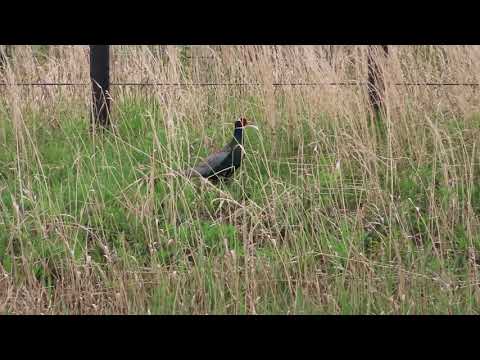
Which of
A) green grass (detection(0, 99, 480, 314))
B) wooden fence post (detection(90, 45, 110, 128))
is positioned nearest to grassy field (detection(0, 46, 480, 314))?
green grass (detection(0, 99, 480, 314))

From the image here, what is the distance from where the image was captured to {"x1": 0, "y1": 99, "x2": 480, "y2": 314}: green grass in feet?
12.6

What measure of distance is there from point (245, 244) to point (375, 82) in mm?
2447

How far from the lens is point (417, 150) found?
5289mm

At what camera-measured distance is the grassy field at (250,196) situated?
154 inches

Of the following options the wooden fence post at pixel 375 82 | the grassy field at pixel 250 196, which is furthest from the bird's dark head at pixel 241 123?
the wooden fence post at pixel 375 82

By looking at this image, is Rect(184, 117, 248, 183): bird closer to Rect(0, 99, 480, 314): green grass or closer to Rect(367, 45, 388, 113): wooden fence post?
Rect(0, 99, 480, 314): green grass

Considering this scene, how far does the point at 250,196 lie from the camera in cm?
511

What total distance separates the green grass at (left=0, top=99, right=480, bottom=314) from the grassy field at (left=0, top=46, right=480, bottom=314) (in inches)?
0.6

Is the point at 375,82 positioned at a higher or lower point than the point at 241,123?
higher

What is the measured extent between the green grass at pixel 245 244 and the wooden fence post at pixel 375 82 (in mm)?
462

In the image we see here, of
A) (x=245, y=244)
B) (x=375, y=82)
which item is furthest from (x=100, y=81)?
(x=245, y=244)

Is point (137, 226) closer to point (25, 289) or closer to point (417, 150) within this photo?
point (25, 289)

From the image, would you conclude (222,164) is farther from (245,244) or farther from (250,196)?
(245,244)

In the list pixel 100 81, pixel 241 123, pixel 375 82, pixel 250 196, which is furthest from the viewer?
pixel 100 81
